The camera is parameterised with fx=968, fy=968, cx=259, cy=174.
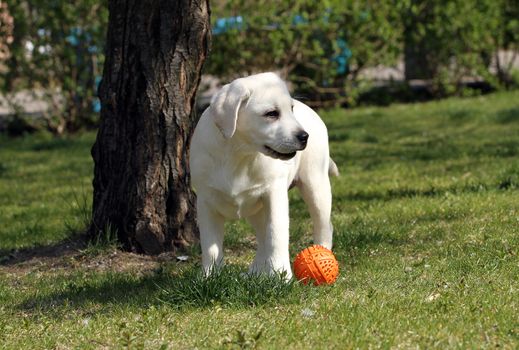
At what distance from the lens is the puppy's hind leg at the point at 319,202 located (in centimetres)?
599

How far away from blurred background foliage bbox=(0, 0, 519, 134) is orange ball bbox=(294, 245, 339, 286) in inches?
335

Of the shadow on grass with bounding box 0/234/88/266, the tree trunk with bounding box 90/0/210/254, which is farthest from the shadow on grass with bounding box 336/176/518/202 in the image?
the shadow on grass with bounding box 0/234/88/266

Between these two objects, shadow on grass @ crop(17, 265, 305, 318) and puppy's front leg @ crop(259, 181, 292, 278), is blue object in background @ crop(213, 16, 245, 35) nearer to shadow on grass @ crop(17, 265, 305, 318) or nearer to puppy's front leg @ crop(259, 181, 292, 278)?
shadow on grass @ crop(17, 265, 305, 318)

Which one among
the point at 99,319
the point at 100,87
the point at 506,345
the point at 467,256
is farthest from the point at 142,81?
the point at 506,345

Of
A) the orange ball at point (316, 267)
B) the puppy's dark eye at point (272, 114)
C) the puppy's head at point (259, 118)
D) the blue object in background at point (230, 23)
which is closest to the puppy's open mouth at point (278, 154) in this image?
the puppy's head at point (259, 118)

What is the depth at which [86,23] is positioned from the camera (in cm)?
1361

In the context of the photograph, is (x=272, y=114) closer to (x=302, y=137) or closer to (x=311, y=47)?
(x=302, y=137)

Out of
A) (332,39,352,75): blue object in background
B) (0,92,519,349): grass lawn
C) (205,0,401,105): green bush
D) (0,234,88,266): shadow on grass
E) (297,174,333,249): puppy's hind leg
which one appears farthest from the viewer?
(332,39,352,75): blue object in background

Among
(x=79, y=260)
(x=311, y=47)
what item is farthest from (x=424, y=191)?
(x=311, y=47)

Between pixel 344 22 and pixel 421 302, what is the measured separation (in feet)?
34.2

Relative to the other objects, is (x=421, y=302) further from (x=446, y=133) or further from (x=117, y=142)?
(x=446, y=133)

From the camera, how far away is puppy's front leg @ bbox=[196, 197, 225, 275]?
18.0ft

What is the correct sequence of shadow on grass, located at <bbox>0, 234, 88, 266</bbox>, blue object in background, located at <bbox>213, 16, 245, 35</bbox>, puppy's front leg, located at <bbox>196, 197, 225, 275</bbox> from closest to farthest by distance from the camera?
puppy's front leg, located at <bbox>196, 197, 225, 275</bbox>, shadow on grass, located at <bbox>0, 234, 88, 266</bbox>, blue object in background, located at <bbox>213, 16, 245, 35</bbox>

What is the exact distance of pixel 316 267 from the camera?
5449mm
